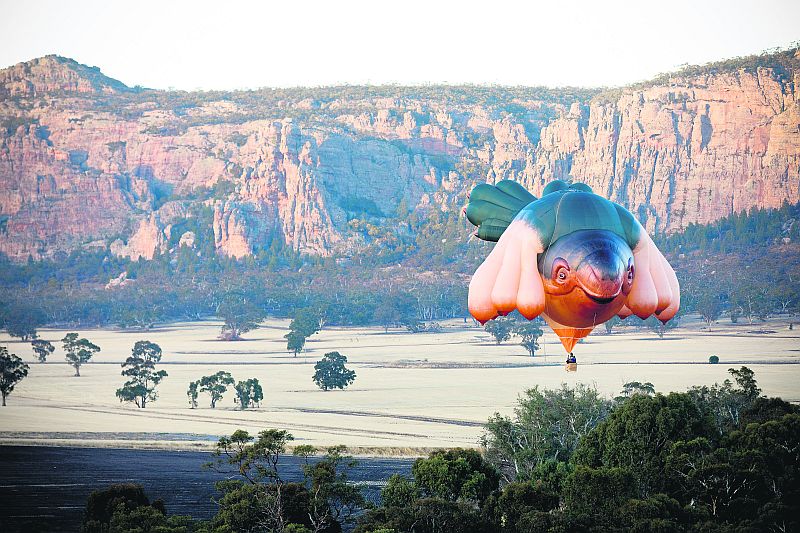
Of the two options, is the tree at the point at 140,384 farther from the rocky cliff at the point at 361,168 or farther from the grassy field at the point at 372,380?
the rocky cliff at the point at 361,168

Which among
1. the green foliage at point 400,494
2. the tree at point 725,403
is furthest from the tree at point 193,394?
the green foliage at point 400,494

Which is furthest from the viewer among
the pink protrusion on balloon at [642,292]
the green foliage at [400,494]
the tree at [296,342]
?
the tree at [296,342]

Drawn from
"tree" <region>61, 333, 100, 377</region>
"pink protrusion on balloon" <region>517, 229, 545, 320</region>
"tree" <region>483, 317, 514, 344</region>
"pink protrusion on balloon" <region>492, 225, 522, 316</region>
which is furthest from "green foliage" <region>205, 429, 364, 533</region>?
"tree" <region>483, 317, 514, 344</region>

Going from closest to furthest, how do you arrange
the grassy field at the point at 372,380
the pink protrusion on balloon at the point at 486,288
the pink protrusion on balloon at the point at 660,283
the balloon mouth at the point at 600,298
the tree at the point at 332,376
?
1. the balloon mouth at the point at 600,298
2. the pink protrusion on balloon at the point at 486,288
3. the pink protrusion on balloon at the point at 660,283
4. the grassy field at the point at 372,380
5. the tree at the point at 332,376

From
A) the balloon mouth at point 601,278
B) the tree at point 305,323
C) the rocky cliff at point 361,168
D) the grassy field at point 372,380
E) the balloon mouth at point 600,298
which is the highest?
the rocky cliff at point 361,168

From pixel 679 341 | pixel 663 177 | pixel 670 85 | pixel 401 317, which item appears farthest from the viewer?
pixel 670 85

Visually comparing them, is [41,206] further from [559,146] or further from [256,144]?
[559,146]

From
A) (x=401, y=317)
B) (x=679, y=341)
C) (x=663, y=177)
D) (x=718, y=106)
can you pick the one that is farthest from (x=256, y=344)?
(x=718, y=106)
